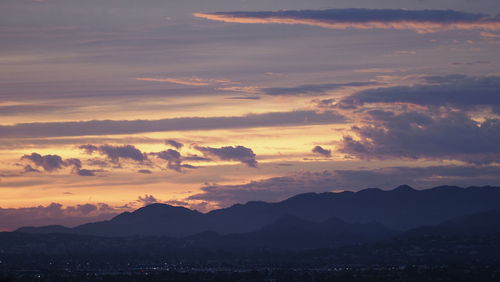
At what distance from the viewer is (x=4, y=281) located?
14450cm
